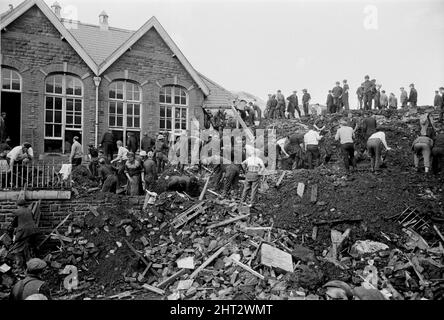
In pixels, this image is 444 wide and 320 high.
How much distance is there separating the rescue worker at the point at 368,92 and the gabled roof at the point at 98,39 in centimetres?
1379

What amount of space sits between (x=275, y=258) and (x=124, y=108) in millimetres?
11974

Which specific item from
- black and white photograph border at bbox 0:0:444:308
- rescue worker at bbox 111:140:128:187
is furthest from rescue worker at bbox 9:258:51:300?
rescue worker at bbox 111:140:128:187

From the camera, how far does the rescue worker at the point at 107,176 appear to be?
13312 mm

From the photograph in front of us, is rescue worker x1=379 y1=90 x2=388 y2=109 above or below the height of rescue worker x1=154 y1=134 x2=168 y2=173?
above

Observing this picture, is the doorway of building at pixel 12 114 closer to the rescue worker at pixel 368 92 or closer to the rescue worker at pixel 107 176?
the rescue worker at pixel 107 176

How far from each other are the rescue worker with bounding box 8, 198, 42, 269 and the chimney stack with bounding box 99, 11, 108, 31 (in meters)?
14.8

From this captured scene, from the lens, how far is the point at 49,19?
17000 mm

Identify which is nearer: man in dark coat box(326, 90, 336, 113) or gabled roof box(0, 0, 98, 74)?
gabled roof box(0, 0, 98, 74)

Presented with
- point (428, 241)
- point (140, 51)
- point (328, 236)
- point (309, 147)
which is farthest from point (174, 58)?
point (428, 241)

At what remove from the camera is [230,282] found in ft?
31.8

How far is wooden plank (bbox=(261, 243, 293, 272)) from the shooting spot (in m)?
9.84

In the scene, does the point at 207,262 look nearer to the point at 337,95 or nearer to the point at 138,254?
the point at 138,254

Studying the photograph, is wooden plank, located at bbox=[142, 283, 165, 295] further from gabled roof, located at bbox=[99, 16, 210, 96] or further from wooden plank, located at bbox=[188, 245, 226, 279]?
gabled roof, located at bbox=[99, 16, 210, 96]

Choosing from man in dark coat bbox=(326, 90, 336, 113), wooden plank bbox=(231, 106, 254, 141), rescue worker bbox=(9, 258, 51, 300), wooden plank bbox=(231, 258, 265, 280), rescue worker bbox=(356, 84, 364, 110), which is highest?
rescue worker bbox=(356, 84, 364, 110)
